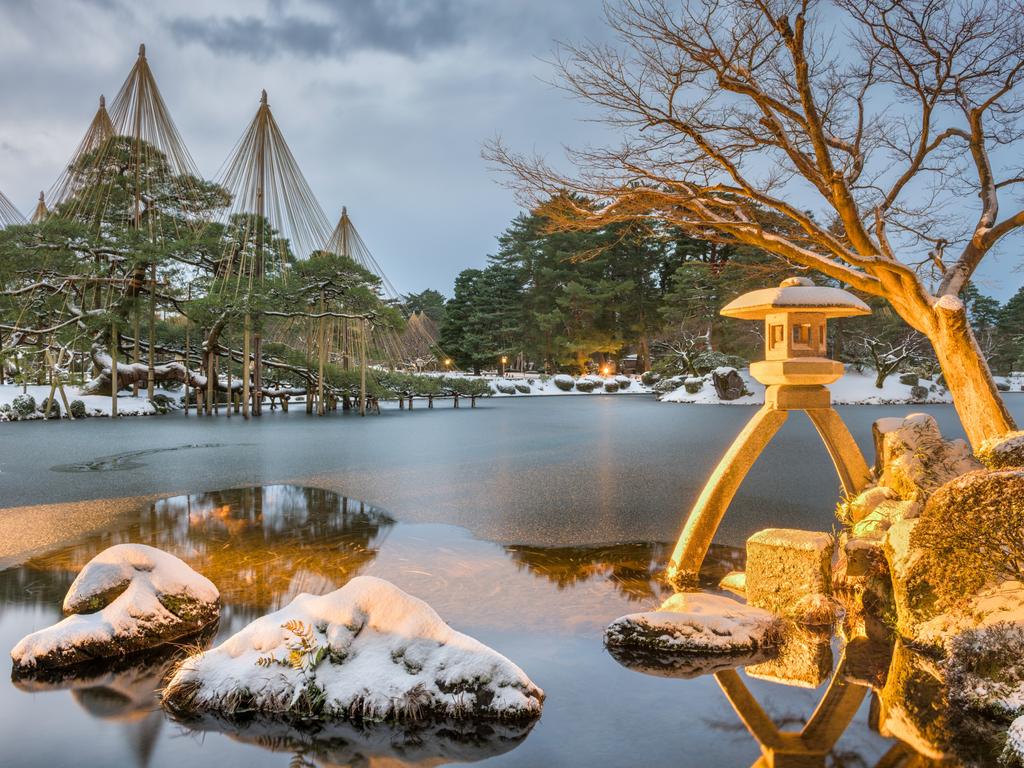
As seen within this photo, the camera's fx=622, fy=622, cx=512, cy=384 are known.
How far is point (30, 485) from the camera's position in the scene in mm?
7559

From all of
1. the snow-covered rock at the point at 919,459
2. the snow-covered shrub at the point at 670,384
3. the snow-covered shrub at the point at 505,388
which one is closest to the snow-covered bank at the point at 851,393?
the snow-covered shrub at the point at 670,384


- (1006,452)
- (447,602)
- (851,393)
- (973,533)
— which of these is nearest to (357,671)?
(447,602)

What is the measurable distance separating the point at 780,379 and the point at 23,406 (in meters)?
20.2

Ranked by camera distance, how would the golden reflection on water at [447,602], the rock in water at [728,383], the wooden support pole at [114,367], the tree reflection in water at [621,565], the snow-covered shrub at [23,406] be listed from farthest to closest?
the rock in water at [728,383], the wooden support pole at [114,367], the snow-covered shrub at [23,406], the tree reflection in water at [621,565], the golden reflection on water at [447,602]

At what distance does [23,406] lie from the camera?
56.4 feet

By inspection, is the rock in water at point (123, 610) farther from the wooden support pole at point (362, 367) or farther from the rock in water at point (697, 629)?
the wooden support pole at point (362, 367)

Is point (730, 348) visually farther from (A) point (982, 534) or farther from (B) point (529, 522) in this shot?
(A) point (982, 534)

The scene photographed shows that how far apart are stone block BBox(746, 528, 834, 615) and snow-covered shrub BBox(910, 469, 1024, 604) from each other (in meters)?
0.51

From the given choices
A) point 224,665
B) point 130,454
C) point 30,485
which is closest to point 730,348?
point 130,454

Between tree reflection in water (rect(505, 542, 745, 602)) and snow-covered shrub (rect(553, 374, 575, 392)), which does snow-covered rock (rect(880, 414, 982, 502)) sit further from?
snow-covered shrub (rect(553, 374, 575, 392))

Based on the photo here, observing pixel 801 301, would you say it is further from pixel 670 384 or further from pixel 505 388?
pixel 505 388

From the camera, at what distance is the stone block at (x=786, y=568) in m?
3.49

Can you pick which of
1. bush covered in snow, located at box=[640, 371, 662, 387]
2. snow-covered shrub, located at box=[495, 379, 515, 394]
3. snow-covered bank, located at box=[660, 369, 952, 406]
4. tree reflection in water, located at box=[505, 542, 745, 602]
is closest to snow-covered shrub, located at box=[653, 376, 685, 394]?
snow-covered bank, located at box=[660, 369, 952, 406]

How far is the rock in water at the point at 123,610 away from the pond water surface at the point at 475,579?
0.16m
